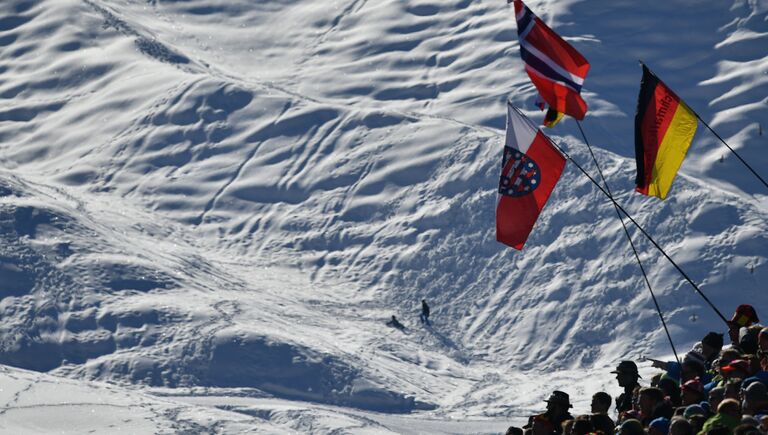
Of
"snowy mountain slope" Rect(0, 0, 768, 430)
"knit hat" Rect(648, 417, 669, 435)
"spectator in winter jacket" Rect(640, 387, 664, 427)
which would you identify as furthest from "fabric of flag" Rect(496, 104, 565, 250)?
"snowy mountain slope" Rect(0, 0, 768, 430)

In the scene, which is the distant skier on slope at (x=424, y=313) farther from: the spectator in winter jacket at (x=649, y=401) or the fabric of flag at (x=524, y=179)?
the spectator in winter jacket at (x=649, y=401)

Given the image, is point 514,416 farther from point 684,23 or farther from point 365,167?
point 684,23

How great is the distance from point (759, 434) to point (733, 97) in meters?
47.5

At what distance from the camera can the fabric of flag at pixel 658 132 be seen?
1625 cm

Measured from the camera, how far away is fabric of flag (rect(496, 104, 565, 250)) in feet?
54.7

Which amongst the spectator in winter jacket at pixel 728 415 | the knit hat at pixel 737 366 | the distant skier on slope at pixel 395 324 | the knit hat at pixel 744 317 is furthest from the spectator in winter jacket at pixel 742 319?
the distant skier on slope at pixel 395 324

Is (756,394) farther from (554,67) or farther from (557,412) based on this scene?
(554,67)

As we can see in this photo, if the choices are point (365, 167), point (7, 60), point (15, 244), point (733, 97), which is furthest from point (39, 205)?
point (733, 97)

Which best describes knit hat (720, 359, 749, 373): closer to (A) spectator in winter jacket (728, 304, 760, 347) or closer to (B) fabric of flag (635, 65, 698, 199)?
(A) spectator in winter jacket (728, 304, 760, 347)

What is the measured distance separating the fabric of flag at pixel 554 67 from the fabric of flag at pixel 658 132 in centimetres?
119

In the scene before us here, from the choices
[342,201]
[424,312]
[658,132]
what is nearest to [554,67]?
[658,132]

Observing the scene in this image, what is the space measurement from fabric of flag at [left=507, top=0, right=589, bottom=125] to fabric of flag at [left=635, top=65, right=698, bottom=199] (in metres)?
1.19

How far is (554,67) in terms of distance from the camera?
17562 millimetres

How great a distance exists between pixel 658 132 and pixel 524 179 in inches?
57.8
